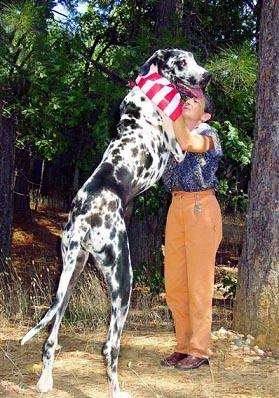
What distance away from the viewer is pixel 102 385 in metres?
4.75

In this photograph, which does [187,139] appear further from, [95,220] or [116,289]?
[116,289]

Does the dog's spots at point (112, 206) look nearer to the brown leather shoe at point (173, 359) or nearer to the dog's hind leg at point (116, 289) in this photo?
the dog's hind leg at point (116, 289)

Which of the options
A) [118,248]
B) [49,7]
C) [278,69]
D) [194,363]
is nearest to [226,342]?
[194,363]

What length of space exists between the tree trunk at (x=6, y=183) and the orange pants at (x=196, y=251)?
21.9 ft

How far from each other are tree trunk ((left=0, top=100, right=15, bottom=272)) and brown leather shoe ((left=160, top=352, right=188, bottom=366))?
6731 mm

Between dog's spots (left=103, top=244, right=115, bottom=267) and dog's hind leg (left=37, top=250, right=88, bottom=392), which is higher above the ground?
dog's spots (left=103, top=244, right=115, bottom=267)

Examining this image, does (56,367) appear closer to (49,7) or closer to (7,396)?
(7,396)

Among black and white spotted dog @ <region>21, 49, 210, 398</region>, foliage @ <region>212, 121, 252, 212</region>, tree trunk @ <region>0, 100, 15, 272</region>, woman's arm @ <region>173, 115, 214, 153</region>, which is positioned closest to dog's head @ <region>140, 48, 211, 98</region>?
black and white spotted dog @ <region>21, 49, 210, 398</region>

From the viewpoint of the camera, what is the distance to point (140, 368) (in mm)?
5125

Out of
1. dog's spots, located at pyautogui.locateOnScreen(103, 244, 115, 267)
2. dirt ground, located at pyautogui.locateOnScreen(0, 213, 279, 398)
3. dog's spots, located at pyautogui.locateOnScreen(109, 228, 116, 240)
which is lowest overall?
dirt ground, located at pyautogui.locateOnScreen(0, 213, 279, 398)

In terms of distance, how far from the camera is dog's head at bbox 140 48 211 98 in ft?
15.4

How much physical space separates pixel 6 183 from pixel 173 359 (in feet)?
24.2

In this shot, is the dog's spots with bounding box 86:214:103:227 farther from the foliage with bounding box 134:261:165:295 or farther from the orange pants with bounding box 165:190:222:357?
the foliage with bounding box 134:261:165:295

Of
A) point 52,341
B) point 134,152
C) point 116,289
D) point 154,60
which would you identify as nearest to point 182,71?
point 154,60
